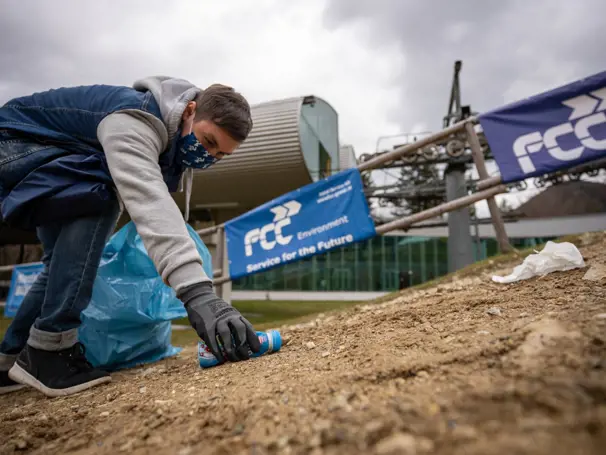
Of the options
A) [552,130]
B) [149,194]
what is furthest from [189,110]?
[552,130]

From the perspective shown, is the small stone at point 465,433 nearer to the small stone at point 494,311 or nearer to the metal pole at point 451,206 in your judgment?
the small stone at point 494,311

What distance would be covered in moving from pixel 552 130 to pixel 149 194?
263 centimetres

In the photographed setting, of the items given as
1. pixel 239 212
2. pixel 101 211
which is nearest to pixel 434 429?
pixel 101 211

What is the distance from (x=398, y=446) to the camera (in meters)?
0.41

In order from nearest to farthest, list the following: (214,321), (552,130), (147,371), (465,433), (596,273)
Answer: (465,433) < (214,321) < (596,273) < (147,371) < (552,130)

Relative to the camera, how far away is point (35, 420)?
90 cm

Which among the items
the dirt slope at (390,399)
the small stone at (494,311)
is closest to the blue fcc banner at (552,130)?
the dirt slope at (390,399)

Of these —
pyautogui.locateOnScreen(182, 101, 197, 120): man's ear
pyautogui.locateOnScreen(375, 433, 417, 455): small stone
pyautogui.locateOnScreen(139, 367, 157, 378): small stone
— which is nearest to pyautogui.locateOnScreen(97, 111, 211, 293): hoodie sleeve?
pyautogui.locateOnScreen(182, 101, 197, 120): man's ear

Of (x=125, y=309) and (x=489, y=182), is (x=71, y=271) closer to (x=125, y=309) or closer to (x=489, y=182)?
(x=125, y=309)

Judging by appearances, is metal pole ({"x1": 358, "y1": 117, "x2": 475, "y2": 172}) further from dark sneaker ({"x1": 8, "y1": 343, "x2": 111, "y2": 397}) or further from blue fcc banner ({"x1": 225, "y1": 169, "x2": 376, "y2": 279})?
dark sneaker ({"x1": 8, "y1": 343, "x2": 111, "y2": 397})

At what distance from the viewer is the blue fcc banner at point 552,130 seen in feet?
7.83

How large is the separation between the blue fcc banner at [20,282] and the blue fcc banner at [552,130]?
5.18 metres

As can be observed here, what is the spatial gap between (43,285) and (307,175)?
4671mm

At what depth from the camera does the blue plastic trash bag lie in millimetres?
1500
